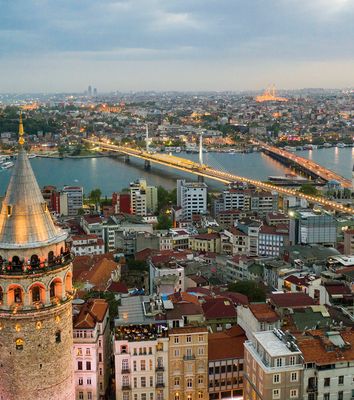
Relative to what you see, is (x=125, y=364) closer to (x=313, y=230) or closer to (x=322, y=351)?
(x=322, y=351)

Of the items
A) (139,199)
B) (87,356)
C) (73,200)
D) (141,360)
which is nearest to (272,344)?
(141,360)

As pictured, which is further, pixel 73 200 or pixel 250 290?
pixel 73 200

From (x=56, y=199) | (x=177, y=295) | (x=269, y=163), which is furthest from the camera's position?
(x=269, y=163)

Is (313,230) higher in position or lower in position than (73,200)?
higher

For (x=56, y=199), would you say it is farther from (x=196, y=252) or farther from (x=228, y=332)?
(x=228, y=332)

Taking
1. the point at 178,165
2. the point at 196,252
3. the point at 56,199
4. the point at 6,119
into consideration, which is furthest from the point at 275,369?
the point at 6,119

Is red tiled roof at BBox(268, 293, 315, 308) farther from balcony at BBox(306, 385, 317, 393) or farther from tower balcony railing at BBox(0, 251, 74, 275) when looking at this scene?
tower balcony railing at BBox(0, 251, 74, 275)

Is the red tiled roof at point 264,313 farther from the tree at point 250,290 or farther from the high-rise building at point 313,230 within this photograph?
the high-rise building at point 313,230

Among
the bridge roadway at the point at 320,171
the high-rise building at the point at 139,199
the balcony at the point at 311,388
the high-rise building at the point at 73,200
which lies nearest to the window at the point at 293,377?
the balcony at the point at 311,388
